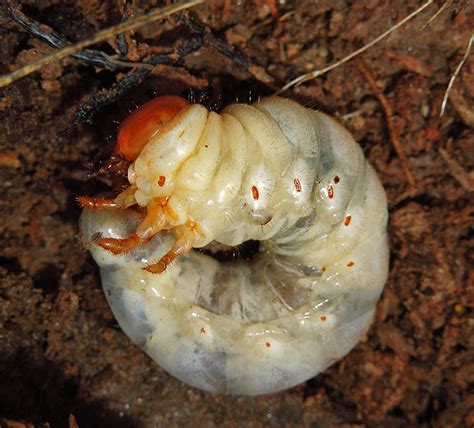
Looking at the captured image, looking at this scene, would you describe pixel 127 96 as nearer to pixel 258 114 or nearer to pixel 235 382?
pixel 258 114

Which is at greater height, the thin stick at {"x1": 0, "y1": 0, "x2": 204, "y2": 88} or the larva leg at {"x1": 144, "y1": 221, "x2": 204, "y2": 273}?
the thin stick at {"x1": 0, "y1": 0, "x2": 204, "y2": 88}

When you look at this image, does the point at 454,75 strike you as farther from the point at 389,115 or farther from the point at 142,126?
the point at 142,126

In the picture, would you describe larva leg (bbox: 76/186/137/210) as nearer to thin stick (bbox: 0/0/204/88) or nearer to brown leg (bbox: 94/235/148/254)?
brown leg (bbox: 94/235/148/254)

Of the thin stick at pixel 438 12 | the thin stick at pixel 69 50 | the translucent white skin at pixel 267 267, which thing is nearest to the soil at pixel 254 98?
the thin stick at pixel 438 12

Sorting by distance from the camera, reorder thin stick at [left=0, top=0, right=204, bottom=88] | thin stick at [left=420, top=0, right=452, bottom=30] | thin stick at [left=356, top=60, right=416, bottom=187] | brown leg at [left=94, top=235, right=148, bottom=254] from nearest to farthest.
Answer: thin stick at [left=0, top=0, right=204, bottom=88] → brown leg at [left=94, top=235, right=148, bottom=254] → thin stick at [left=420, top=0, right=452, bottom=30] → thin stick at [left=356, top=60, right=416, bottom=187]

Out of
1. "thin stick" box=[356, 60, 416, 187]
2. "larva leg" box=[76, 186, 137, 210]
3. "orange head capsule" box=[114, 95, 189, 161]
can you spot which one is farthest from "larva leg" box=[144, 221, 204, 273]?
"thin stick" box=[356, 60, 416, 187]

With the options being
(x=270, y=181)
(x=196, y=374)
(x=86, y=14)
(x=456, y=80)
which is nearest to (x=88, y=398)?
(x=196, y=374)

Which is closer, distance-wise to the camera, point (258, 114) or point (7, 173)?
point (258, 114)
